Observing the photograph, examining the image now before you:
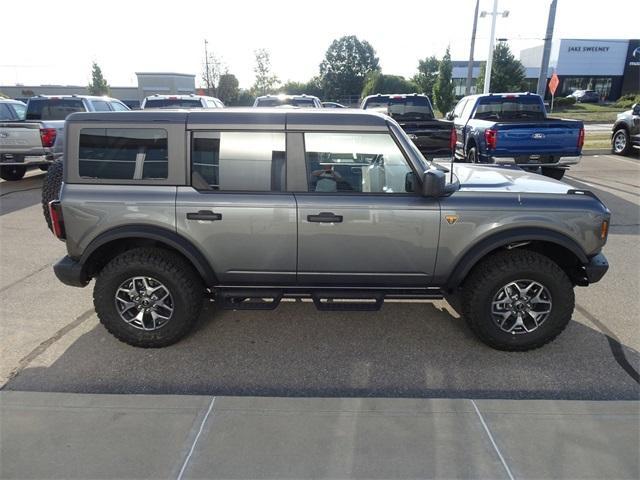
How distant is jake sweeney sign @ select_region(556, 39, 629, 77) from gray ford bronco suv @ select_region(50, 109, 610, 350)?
63322mm

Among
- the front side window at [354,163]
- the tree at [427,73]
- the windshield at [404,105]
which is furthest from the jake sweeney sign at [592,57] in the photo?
the front side window at [354,163]

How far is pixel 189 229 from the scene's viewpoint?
3375 mm

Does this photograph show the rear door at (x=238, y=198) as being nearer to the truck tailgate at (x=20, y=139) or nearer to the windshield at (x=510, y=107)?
the truck tailgate at (x=20, y=139)

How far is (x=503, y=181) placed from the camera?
380cm

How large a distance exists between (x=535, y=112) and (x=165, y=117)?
10.0 metres

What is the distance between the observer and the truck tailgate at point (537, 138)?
28.1 feet

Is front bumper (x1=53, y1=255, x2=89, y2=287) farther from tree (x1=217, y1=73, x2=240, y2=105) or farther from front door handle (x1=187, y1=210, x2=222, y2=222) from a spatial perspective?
tree (x1=217, y1=73, x2=240, y2=105)

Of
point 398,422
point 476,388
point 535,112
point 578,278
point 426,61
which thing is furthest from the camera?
point 426,61

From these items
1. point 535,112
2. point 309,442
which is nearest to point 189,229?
point 309,442

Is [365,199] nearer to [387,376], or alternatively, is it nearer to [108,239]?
[387,376]

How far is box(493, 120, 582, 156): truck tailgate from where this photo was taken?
337 inches

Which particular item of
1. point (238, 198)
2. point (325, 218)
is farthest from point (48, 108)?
point (325, 218)

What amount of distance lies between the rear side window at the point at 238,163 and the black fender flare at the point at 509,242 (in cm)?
149

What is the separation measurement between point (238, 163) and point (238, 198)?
0.88 ft
